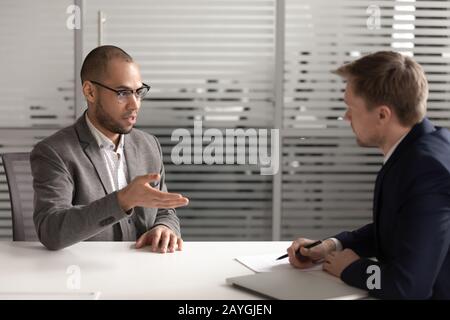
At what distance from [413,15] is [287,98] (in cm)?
98

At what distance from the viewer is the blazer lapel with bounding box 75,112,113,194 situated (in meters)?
2.33

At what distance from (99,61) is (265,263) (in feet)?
3.44

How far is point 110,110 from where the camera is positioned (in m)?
2.40

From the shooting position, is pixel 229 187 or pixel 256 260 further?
pixel 229 187

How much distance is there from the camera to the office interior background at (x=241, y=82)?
4012 mm

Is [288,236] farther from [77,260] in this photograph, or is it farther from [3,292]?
[3,292]

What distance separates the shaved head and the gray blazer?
0.18m

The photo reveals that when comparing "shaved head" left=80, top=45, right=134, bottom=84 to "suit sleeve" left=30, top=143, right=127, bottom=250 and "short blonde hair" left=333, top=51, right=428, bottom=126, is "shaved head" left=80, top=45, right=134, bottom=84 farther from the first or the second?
"short blonde hair" left=333, top=51, right=428, bottom=126

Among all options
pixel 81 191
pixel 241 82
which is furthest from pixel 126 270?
pixel 241 82

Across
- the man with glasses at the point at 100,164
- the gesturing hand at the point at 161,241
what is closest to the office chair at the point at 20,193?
the man with glasses at the point at 100,164

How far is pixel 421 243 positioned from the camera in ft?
4.87

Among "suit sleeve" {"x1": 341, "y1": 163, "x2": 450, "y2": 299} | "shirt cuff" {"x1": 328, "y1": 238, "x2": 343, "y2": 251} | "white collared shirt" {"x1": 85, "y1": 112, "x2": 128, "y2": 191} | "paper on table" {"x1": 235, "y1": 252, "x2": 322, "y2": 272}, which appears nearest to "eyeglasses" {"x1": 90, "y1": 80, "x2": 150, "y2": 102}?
"white collared shirt" {"x1": 85, "y1": 112, "x2": 128, "y2": 191}
